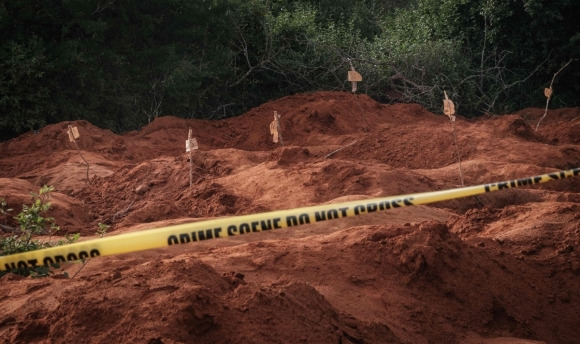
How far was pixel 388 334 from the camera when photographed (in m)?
4.85

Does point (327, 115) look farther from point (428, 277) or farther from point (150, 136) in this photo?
point (428, 277)

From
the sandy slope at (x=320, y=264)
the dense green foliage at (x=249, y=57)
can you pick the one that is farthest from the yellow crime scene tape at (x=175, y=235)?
the dense green foliage at (x=249, y=57)

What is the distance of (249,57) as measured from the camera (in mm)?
23359

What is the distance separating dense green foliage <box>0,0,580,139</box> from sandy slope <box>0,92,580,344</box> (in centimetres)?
581

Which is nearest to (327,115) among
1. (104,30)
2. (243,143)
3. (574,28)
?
(243,143)

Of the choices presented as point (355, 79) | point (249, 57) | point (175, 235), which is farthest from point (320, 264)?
point (249, 57)

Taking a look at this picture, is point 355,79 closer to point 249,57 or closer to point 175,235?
point 249,57

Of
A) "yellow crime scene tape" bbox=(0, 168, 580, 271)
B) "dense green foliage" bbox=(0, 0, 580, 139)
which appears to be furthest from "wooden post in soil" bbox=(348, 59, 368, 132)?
"yellow crime scene tape" bbox=(0, 168, 580, 271)

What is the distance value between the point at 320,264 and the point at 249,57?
17930 millimetres

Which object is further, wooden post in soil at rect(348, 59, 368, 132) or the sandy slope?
wooden post in soil at rect(348, 59, 368, 132)

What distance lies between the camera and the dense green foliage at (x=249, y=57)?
770 inches

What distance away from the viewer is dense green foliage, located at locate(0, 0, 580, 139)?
19547 millimetres

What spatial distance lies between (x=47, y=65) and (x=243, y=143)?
4.80 meters

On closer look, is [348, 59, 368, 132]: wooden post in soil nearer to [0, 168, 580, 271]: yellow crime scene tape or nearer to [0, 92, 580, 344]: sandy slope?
[0, 92, 580, 344]: sandy slope
